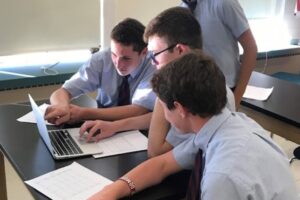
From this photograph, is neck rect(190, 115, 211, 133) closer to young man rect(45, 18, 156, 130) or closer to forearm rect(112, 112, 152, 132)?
forearm rect(112, 112, 152, 132)

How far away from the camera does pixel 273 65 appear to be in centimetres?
377

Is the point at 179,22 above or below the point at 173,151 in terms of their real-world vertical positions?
above

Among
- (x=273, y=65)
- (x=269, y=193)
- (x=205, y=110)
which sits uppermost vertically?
(x=205, y=110)

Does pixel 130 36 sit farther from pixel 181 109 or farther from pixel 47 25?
pixel 47 25

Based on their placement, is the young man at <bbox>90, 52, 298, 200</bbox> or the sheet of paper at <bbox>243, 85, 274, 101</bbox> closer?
the young man at <bbox>90, 52, 298, 200</bbox>

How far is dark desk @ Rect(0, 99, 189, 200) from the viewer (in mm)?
1238

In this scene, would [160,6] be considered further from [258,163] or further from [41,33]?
[258,163]

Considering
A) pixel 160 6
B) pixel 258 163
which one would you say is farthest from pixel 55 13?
pixel 258 163

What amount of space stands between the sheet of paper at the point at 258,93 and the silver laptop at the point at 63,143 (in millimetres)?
1084

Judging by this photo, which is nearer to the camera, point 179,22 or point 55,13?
point 179,22

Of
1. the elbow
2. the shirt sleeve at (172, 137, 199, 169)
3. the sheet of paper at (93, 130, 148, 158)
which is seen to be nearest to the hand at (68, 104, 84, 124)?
the sheet of paper at (93, 130, 148, 158)

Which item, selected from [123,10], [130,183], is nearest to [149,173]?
[130,183]

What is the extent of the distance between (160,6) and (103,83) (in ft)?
3.93

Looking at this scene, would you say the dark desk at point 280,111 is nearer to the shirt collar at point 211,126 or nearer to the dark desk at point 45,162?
the dark desk at point 45,162
